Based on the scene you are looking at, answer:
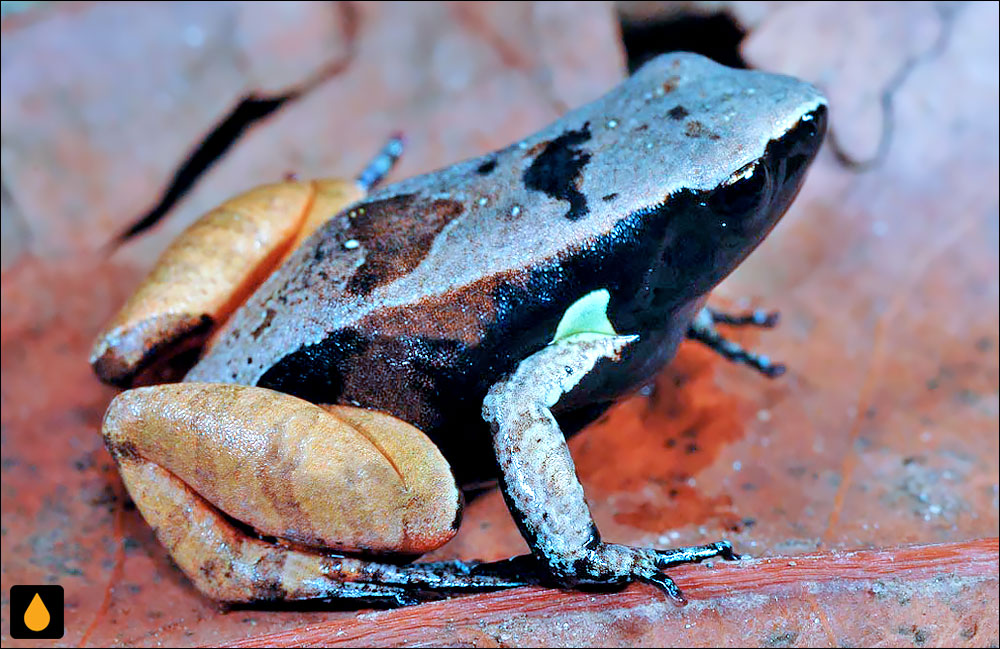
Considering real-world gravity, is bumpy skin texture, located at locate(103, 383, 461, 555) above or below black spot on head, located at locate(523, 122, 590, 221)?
below

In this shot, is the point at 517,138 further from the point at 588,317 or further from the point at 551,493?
the point at 551,493

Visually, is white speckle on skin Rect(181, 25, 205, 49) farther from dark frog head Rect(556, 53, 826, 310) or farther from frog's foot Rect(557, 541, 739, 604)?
frog's foot Rect(557, 541, 739, 604)

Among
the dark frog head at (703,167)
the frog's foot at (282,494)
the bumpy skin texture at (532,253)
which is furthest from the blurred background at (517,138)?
the dark frog head at (703,167)

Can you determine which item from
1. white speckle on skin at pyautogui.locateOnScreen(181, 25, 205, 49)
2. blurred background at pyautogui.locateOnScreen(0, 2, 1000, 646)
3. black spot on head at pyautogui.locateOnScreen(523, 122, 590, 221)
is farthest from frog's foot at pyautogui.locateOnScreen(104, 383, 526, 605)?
white speckle on skin at pyautogui.locateOnScreen(181, 25, 205, 49)

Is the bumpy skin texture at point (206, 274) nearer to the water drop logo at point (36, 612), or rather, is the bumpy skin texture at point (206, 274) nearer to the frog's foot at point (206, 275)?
the frog's foot at point (206, 275)

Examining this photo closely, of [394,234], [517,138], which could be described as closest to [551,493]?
[394,234]

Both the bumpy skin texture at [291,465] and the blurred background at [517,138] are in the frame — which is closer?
the bumpy skin texture at [291,465]

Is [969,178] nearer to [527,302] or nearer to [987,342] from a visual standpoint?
[987,342]
